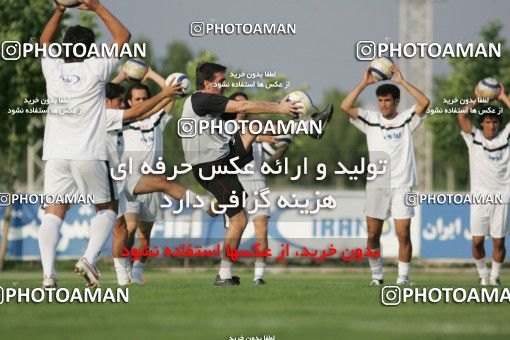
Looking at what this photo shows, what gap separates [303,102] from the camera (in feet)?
45.4

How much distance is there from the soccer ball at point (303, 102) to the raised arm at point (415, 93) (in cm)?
119

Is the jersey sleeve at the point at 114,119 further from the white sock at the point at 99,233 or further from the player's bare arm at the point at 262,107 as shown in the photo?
the white sock at the point at 99,233

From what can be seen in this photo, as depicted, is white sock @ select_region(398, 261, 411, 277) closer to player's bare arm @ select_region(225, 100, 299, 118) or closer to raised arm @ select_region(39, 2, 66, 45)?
player's bare arm @ select_region(225, 100, 299, 118)

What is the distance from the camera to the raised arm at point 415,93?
46.6ft

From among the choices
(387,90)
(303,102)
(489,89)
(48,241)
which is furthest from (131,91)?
(489,89)

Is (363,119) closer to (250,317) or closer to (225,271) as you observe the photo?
(225,271)

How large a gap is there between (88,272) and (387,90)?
212 inches

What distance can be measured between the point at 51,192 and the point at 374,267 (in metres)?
4.86

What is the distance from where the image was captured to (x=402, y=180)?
14.9 m

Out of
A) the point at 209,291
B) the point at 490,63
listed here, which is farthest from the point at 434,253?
the point at 209,291

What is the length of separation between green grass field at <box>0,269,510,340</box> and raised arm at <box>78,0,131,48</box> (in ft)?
9.17

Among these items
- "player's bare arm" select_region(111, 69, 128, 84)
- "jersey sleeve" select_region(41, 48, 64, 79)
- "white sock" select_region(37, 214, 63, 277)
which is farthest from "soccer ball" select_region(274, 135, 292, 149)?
"white sock" select_region(37, 214, 63, 277)

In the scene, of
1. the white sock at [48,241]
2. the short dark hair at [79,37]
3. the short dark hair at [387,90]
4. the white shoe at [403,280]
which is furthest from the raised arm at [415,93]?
the white sock at [48,241]

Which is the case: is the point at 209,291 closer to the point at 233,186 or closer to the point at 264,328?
the point at 233,186
